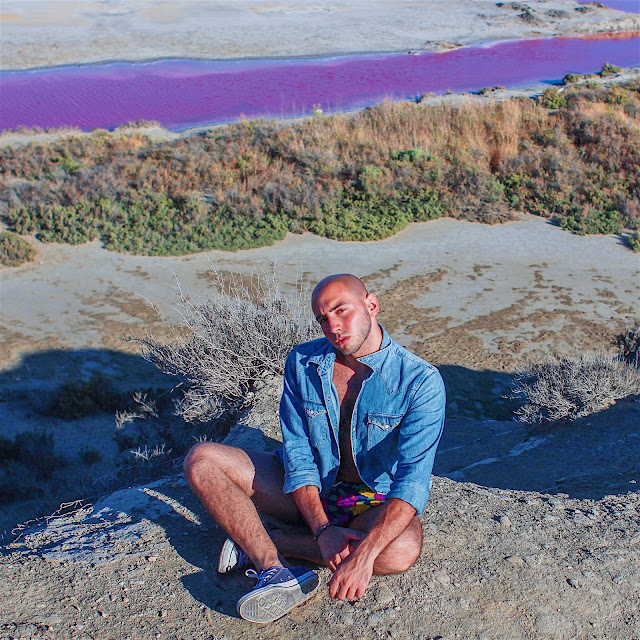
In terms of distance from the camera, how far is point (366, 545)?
9.15ft

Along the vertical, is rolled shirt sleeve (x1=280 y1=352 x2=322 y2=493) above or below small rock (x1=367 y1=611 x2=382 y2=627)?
above

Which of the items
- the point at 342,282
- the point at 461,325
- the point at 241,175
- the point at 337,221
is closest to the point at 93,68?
the point at 241,175

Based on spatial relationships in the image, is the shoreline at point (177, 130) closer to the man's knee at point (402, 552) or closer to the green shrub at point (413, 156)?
the green shrub at point (413, 156)

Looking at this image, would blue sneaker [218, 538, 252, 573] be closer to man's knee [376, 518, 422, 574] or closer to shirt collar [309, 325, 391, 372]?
man's knee [376, 518, 422, 574]

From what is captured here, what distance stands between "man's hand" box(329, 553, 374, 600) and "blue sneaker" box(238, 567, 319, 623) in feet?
0.48

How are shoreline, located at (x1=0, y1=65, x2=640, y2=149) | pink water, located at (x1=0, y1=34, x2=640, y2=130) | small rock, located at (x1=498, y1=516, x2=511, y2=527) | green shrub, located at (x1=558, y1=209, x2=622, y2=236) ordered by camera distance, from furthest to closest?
pink water, located at (x1=0, y1=34, x2=640, y2=130) < shoreline, located at (x1=0, y1=65, x2=640, y2=149) < green shrub, located at (x1=558, y1=209, x2=622, y2=236) < small rock, located at (x1=498, y1=516, x2=511, y2=527)

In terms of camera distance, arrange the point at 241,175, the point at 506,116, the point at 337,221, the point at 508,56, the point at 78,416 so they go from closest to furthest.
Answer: the point at 78,416, the point at 337,221, the point at 241,175, the point at 506,116, the point at 508,56

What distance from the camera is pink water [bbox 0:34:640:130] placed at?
20.1m

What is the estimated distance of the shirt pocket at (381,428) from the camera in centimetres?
312

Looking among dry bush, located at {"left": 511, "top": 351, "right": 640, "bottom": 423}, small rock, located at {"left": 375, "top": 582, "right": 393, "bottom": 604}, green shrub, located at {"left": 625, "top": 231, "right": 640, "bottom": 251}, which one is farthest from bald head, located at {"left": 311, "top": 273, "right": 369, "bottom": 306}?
green shrub, located at {"left": 625, "top": 231, "right": 640, "bottom": 251}

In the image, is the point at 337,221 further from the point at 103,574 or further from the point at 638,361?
the point at 103,574

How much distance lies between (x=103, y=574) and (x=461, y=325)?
540 cm

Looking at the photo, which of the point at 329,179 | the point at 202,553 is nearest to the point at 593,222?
the point at 329,179

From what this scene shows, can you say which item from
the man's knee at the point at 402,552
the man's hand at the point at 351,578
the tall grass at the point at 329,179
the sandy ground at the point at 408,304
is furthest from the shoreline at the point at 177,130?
the man's hand at the point at 351,578
